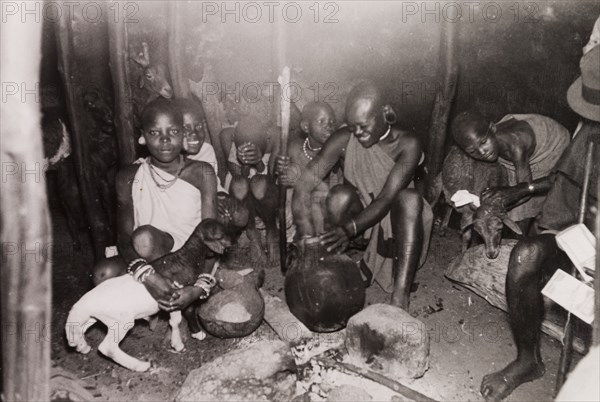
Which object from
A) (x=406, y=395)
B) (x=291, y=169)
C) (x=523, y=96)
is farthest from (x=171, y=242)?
(x=523, y=96)

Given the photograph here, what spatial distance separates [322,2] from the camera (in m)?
6.09

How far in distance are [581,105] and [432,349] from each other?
2098 mm

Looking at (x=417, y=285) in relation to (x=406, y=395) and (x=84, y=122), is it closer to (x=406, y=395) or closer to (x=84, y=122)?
(x=406, y=395)

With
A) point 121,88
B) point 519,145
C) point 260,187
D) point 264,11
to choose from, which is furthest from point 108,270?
point 519,145

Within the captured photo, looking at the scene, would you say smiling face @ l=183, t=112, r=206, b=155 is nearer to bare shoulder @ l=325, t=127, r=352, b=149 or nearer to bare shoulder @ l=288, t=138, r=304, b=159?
bare shoulder @ l=288, t=138, r=304, b=159

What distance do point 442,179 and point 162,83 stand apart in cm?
326

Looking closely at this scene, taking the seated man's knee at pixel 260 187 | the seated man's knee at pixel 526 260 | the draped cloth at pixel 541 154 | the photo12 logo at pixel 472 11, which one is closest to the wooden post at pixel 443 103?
the photo12 logo at pixel 472 11

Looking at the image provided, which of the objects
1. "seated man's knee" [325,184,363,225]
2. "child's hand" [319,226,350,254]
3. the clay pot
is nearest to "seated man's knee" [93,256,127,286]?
the clay pot

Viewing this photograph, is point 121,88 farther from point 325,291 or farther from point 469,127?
point 469,127

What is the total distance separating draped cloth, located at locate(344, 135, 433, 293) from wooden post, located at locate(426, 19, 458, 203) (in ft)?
4.12

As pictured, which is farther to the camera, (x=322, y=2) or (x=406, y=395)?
(x=322, y=2)

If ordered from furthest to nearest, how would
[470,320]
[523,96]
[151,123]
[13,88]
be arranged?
[523,96] → [470,320] → [151,123] → [13,88]

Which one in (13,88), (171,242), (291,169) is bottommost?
(171,242)

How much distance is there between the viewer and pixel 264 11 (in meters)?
6.05
